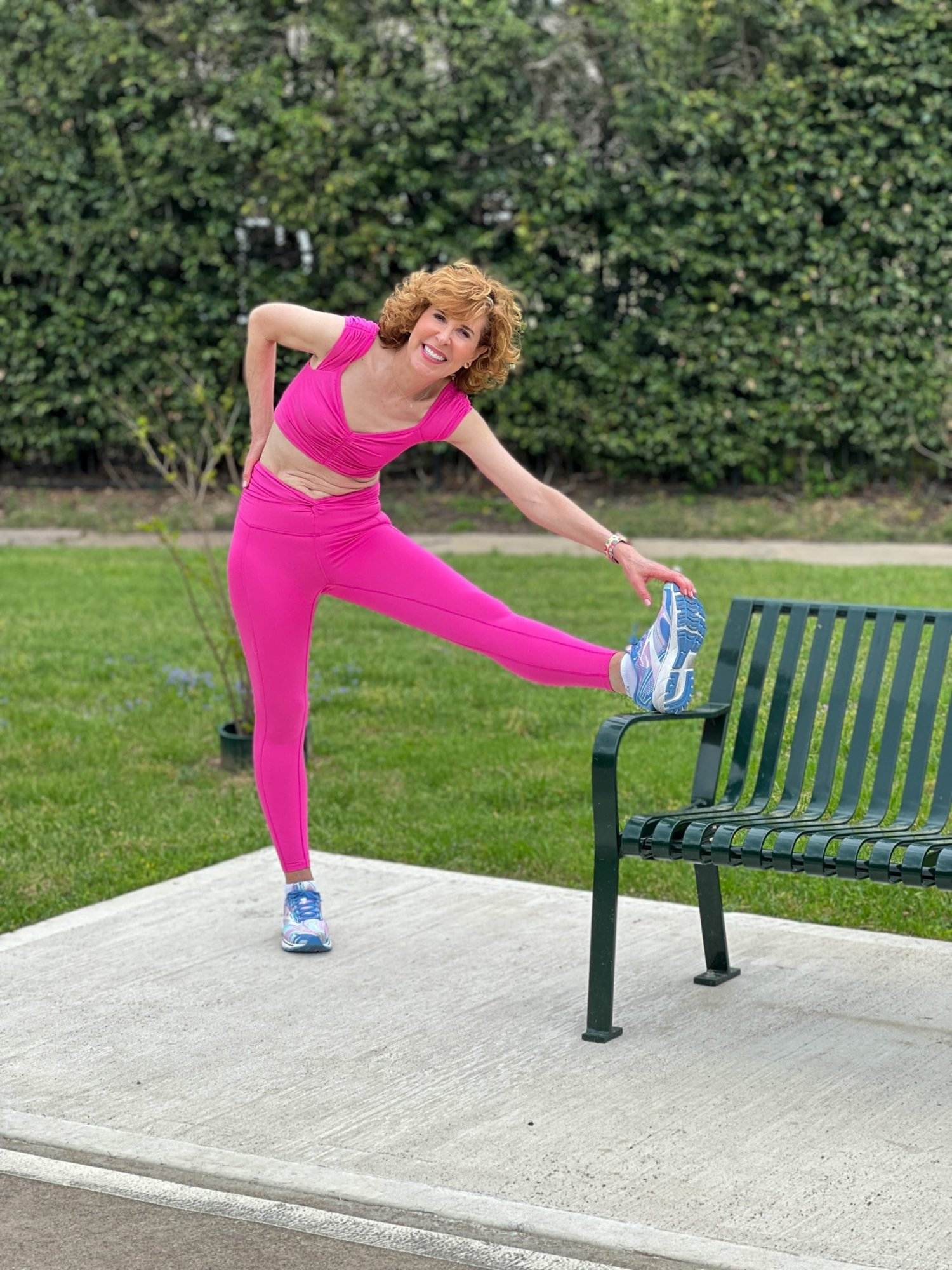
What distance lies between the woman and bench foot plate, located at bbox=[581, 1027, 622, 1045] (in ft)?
2.74

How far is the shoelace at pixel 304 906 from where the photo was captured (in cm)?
508

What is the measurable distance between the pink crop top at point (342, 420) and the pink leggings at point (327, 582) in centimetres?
13

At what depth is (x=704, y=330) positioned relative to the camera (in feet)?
44.0

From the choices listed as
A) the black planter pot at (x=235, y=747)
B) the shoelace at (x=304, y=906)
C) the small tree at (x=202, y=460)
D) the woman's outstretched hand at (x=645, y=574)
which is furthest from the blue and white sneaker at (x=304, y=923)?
the small tree at (x=202, y=460)

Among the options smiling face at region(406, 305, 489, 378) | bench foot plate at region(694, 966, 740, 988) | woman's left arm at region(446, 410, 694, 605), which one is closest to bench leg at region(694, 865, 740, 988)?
bench foot plate at region(694, 966, 740, 988)

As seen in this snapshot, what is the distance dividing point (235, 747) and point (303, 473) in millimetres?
2619

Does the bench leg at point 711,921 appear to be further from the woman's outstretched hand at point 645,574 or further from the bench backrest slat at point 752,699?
the woman's outstretched hand at point 645,574

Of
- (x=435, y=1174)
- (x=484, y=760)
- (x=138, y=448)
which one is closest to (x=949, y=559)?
(x=484, y=760)

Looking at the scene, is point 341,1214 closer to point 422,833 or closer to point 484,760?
point 422,833

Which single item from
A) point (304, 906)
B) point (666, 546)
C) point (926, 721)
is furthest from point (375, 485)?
point (666, 546)

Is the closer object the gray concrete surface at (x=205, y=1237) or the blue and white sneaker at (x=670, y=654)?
the gray concrete surface at (x=205, y=1237)

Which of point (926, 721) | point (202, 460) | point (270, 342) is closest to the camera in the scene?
point (926, 721)

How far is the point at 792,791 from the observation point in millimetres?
4648

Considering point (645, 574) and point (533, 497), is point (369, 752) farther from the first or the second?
point (645, 574)
